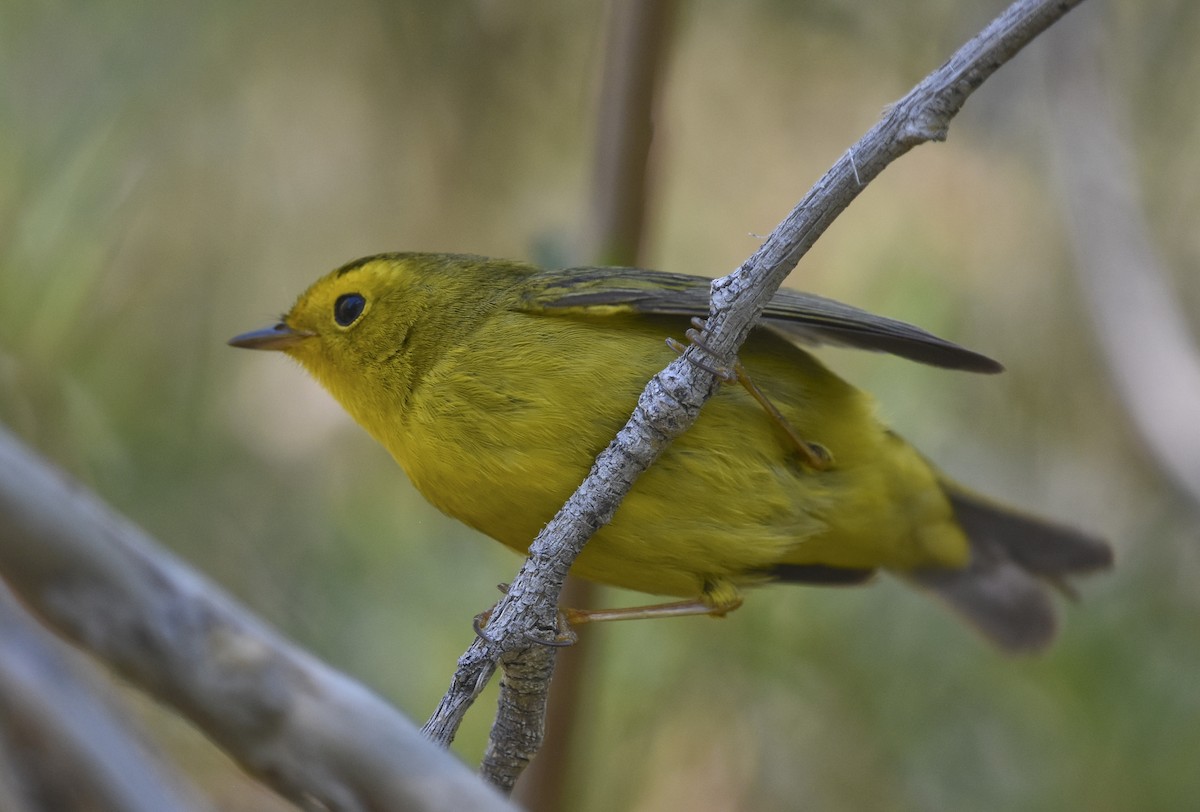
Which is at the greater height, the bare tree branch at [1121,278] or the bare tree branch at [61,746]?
the bare tree branch at [1121,278]

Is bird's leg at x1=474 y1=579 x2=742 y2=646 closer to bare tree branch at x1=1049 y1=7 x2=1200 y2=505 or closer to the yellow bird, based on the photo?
the yellow bird

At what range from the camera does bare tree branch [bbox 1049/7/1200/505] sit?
4.59m

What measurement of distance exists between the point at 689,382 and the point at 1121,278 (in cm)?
289

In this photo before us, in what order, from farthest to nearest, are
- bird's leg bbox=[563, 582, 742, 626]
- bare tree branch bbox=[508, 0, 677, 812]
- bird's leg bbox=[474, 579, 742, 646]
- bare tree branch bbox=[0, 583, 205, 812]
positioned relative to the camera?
bare tree branch bbox=[508, 0, 677, 812] < bird's leg bbox=[563, 582, 742, 626] < bird's leg bbox=[474, 579, 742, 646] < bare tree branch bbox=[0, 583, 205, 812]

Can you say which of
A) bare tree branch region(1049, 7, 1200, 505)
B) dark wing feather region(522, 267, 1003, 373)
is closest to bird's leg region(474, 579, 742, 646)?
dark wing feather region(522, 267, 1003, 373)

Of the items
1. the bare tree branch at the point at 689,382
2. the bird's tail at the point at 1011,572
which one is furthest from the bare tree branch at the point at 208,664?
the bird's tail at the point at 1011,572

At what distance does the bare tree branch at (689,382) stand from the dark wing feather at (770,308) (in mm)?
530

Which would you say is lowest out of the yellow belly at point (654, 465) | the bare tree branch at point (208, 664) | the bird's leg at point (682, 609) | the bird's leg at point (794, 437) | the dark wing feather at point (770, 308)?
the bare tree branch at point (208, 664)

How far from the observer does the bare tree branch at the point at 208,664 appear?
1647 millimetres

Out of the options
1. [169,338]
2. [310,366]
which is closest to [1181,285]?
[310,366]

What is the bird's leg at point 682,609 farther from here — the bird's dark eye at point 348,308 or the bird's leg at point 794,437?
the bird's dark eye at point 348,308

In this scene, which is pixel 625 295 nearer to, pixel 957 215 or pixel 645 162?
pixel 645 162

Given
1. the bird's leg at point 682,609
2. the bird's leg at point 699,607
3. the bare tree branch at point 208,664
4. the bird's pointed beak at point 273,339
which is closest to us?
the bare tree branch at point 208,664

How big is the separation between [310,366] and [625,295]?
126cm
